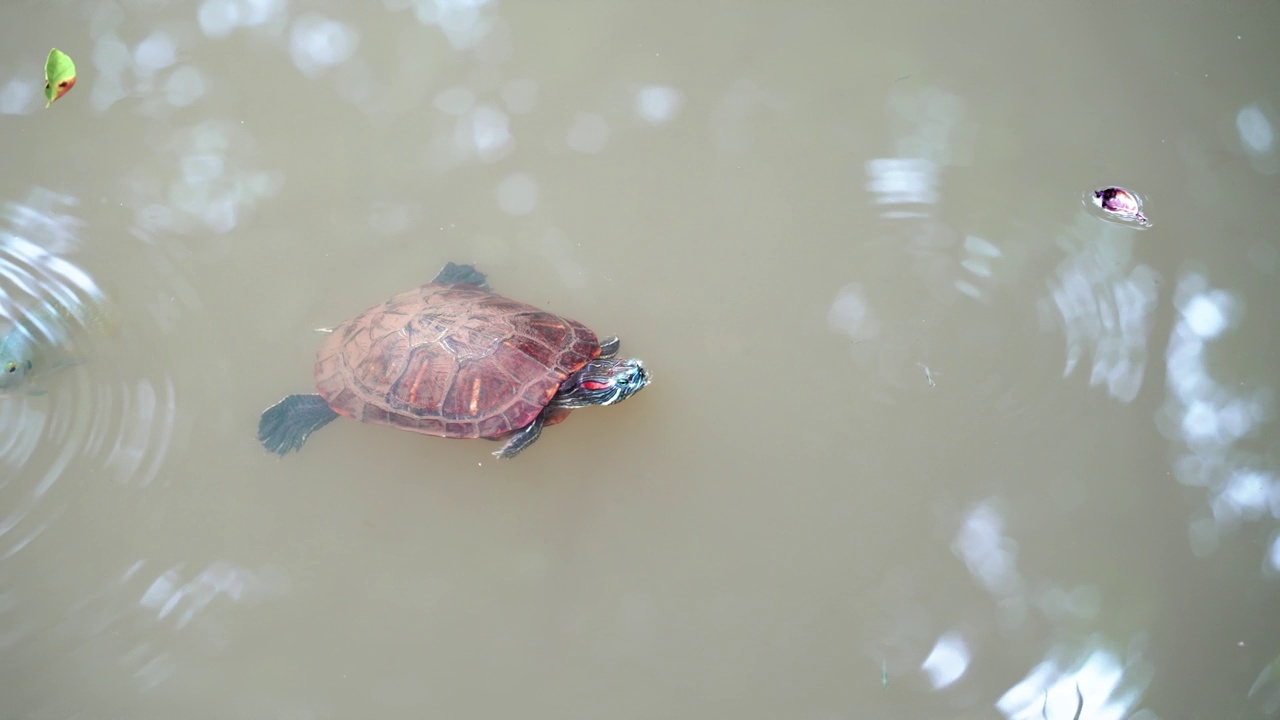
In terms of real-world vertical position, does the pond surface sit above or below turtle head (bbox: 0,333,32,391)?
below

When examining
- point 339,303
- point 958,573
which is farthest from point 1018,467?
point 339,303

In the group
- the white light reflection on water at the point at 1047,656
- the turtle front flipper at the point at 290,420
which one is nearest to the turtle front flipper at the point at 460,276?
the turtle front flipper at the point at 290,420

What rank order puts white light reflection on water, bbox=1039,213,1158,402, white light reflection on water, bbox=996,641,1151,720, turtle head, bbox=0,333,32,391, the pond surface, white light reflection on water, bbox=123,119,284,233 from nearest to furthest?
white light reflection on water, bbox=996,641,1151,720, the pond surface, turtle head, bbox=0,333,32,391, white light reflection on water, bbox=1039,213,1158,402, white light reflection on water, bbox=123,119,284,233

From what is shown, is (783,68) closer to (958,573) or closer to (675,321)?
(675,321)

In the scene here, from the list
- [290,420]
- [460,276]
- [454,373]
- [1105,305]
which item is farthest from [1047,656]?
[290,420]

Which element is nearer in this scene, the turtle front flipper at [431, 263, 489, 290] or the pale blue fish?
the pale blue fish

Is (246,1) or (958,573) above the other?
(246,1)

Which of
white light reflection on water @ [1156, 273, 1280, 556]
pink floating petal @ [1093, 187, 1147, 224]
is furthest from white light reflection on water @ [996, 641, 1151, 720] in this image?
pink floating petal @ [1093, 187, 1147, 224]

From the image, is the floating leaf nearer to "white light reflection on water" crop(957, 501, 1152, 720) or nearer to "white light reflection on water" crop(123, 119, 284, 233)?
"white light reflection on water" crop(123, 119, 284, 233)

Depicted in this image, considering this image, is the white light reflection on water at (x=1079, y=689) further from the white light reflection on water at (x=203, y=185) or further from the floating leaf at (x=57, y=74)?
the floating leaf at (x=57, y=74)
